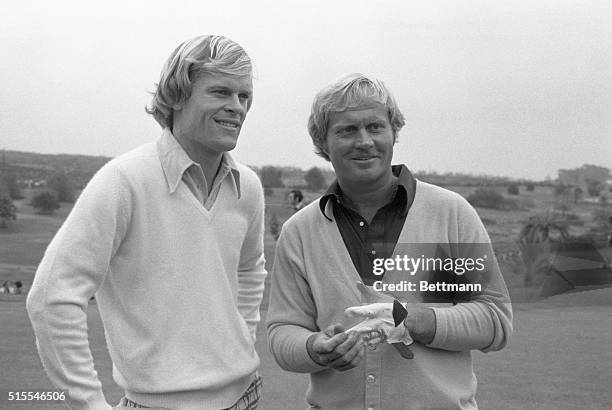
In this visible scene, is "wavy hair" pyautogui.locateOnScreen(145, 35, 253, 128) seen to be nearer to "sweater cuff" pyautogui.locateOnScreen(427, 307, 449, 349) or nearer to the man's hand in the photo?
the man's hand

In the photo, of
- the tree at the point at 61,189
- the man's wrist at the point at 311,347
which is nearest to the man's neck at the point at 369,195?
the man's wrist at the point at 311,347

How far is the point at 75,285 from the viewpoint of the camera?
2064 millimetres

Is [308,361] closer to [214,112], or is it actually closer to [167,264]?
[167,264]

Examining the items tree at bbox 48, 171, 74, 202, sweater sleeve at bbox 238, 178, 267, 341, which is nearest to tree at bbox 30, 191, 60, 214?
tree at bbox 48, 171, 74, 202

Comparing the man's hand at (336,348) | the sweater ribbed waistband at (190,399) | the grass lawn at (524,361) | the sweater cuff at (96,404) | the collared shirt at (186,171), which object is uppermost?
the collared shirt at (186,171)

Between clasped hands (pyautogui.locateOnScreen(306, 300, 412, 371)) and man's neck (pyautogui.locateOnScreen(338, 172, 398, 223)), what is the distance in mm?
304

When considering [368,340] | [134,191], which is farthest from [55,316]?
[368,340]

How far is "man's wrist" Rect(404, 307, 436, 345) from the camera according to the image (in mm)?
2205

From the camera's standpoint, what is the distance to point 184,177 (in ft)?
7.40

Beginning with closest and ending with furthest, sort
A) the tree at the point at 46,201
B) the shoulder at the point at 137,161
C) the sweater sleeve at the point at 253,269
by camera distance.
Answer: the shoulder at the point at 137,161 < the sweater sleeve at the point at 253,269 < the tree at the point at 46,201

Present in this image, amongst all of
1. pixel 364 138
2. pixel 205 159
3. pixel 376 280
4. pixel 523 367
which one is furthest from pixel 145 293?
pixel 523 367

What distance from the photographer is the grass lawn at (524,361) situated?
512cm

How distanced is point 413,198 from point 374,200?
121mm

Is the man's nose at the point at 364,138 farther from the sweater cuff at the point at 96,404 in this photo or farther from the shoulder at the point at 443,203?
the sweater cuff at the point at 96,404
